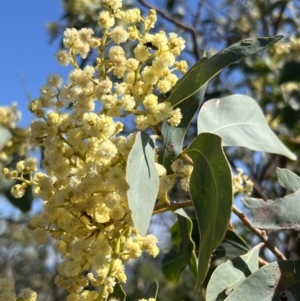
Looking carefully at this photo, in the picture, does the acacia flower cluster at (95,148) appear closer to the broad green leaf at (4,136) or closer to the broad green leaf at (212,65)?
the broad green leaf at (212,65)

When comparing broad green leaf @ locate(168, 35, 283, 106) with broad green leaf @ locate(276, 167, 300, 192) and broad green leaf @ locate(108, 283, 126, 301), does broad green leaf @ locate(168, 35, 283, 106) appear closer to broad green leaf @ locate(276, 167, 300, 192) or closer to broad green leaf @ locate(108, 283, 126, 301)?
broad green leaf @ locate(276, 167, 300, 192)

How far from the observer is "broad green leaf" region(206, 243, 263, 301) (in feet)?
3.50

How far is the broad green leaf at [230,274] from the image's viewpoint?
1066 millimetres

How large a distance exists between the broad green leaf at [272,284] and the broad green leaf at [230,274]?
74mm

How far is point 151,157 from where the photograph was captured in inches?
36.7

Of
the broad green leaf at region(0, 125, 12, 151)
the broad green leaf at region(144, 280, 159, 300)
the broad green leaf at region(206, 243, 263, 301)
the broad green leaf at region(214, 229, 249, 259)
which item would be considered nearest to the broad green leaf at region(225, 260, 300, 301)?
the broad green leaf at region(206, 243, 263, 301)

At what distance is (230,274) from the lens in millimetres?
1122

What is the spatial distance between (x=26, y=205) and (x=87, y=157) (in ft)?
2.99

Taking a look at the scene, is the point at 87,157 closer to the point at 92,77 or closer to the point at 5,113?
the point at 92,77

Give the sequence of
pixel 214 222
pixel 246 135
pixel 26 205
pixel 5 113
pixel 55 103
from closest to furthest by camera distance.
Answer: pixel 214 222 → pixel 55 103 → pixel 246 135 → pixel 26 205 → pixel 5 113

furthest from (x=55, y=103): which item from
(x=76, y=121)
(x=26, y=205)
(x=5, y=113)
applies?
(x=5, y=113)

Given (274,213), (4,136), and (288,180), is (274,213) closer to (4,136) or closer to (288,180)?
(288,180)

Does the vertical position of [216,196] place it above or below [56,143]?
below

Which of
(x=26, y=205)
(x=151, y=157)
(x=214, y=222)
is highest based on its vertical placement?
(x=151, y=157)
